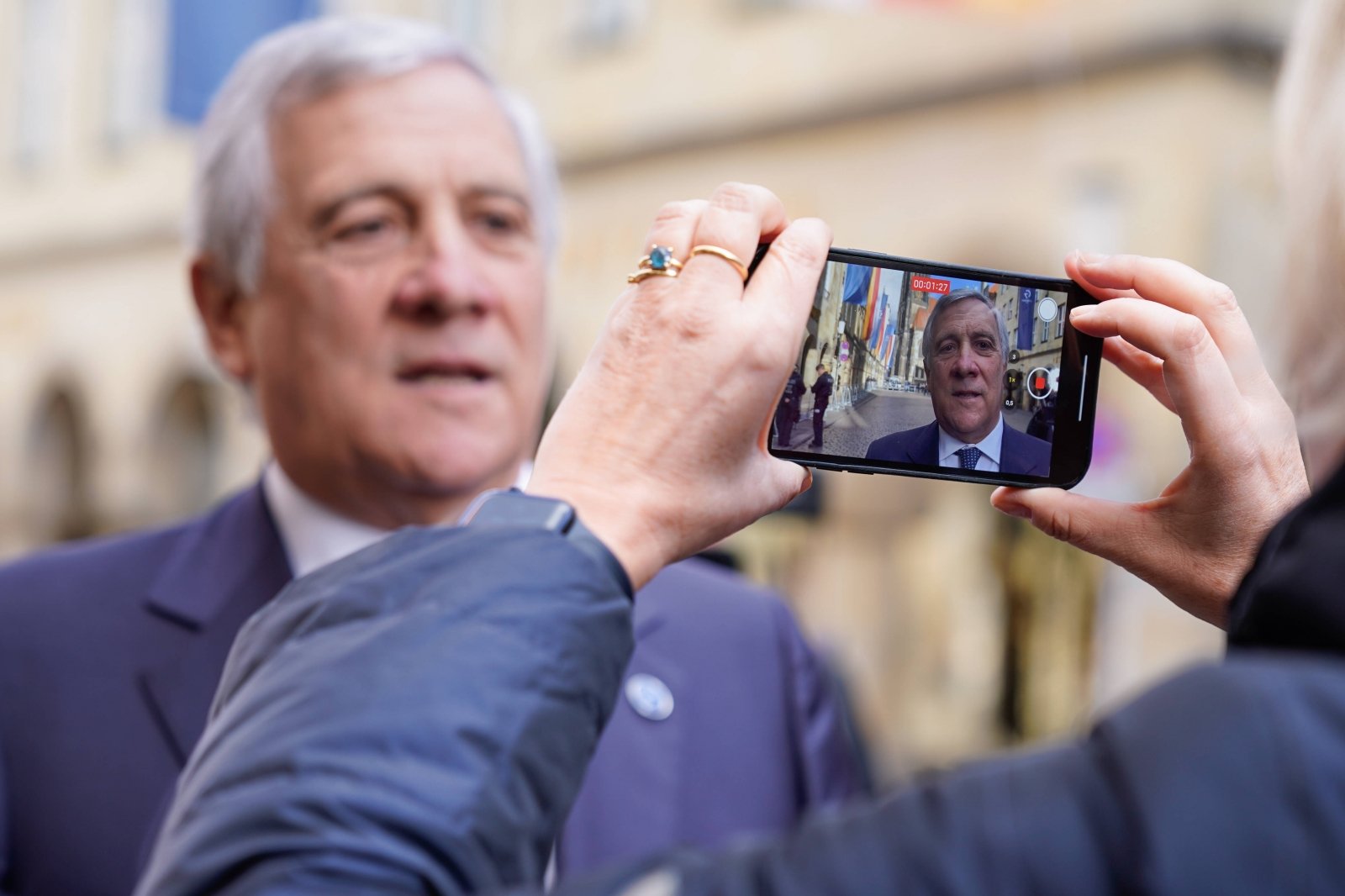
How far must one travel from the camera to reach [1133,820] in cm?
80

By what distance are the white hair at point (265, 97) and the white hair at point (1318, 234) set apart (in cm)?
132

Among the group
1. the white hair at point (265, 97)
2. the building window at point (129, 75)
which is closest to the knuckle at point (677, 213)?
the white hair at point (265, 97)

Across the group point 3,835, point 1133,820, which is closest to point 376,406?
point 3,835

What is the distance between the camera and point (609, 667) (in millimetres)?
1037

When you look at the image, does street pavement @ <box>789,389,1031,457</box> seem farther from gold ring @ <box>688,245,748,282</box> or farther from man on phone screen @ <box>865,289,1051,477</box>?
gold ring @ <box>688,245,748,282</box>

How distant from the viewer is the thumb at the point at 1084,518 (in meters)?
1.38

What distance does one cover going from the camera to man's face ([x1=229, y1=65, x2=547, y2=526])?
219 centimetres

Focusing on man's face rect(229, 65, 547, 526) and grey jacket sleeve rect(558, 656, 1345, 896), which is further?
man's face rect(229, 65, 547, 526)

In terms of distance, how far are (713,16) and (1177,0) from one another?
3.49 m

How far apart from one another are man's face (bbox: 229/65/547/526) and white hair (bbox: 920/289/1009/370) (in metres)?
0.98

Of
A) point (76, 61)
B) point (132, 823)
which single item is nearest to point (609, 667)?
point (132, 823)

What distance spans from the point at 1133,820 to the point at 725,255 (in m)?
0.54

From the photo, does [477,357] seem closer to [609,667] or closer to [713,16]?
[609,667]

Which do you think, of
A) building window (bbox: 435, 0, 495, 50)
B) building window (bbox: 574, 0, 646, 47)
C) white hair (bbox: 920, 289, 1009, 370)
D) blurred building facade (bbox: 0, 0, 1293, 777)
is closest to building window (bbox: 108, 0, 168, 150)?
blurred building facade (bbox: 0, 0, 1293, 777)
